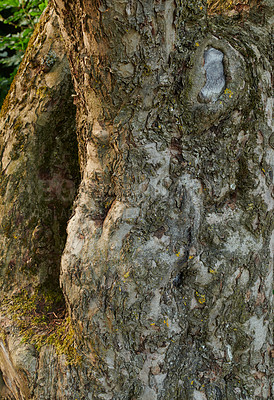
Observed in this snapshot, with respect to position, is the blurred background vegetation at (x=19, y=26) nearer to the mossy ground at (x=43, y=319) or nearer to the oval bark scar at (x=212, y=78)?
the oval bark scar at (x=212, y=78)

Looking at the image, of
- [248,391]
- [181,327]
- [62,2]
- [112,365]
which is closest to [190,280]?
[181,327]

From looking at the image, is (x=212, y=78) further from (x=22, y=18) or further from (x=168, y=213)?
(x=22, y=18)

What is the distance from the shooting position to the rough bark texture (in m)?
1.50

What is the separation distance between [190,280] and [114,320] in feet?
1.13

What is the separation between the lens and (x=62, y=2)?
4.98 feet

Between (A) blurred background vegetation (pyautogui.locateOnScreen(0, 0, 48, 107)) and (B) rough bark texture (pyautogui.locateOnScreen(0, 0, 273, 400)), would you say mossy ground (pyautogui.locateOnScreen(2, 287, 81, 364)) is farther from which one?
(A) blurred background vegetation (pyautogui.locateOnScreen(0, 0, 48, 107))

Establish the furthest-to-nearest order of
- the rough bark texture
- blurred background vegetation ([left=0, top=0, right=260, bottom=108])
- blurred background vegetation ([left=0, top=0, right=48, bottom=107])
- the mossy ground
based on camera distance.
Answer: blurred background vegetation ([left=0, top=0, right=48, bottom=107]) < blurred background vegetation ([left=0, top=0, right=260, bottom=108]) < the mossy ground < the rough bark texture

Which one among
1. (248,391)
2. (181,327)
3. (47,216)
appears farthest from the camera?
(47,216)

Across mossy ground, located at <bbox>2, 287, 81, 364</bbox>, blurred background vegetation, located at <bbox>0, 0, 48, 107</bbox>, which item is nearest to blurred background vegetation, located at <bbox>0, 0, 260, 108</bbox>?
blurred background vegetation, located at <bbox>0, 0, 48, 107</bbox>

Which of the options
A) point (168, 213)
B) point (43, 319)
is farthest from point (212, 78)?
point (43, 319)

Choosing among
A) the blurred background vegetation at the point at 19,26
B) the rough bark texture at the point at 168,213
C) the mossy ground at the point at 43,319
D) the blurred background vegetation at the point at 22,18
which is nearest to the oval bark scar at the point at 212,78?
the rough bark texture at the point at 168,213

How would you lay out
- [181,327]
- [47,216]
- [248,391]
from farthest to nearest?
[47,216]
[248,391]
[181,327]

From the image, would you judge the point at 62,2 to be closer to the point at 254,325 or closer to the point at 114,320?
the point at 114,320

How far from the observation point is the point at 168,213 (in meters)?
1.56
